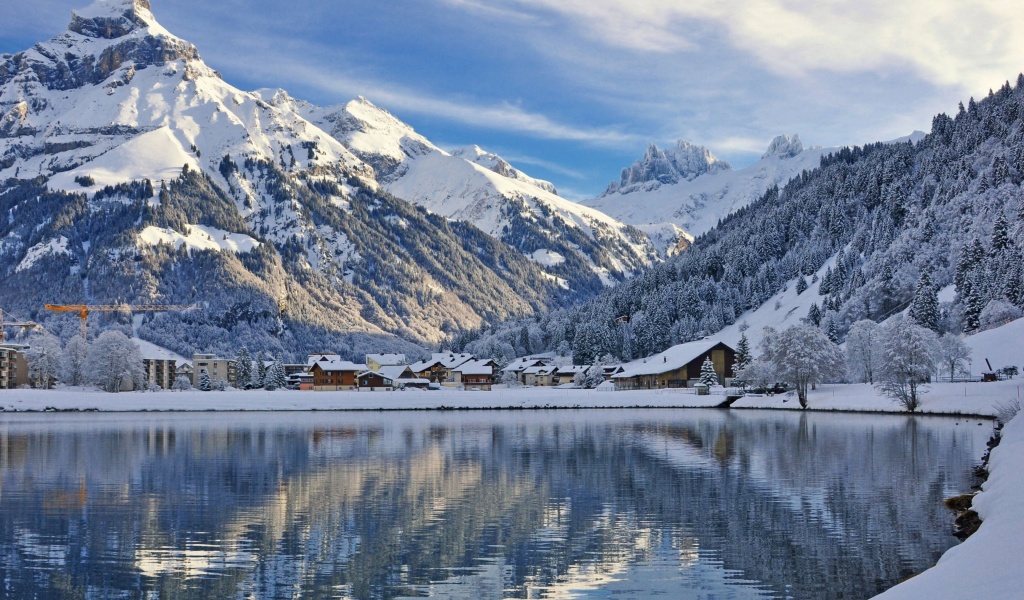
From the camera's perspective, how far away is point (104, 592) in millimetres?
22391

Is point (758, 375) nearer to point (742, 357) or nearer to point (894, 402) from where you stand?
point (742, 357)

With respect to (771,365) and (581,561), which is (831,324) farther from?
(581,561)

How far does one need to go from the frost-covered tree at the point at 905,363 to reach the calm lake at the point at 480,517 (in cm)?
2806

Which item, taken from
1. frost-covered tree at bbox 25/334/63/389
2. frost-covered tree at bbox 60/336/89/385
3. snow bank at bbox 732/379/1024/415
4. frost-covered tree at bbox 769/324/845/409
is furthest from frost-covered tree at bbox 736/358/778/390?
frost-covered tree at bbox 25/334/63/389

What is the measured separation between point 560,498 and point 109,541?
1646cm

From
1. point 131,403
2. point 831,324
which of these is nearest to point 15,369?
point 131,403

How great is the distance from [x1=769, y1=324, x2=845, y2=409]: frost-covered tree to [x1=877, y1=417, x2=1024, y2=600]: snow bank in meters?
77.9

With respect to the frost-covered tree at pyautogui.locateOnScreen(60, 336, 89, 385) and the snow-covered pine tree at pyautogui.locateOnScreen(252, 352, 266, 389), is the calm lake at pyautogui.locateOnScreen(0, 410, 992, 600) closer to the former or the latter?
the frost-covered tree at pyautogui.locateOnScreen(60, 336, 89, 385)

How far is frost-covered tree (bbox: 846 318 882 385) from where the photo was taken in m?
125

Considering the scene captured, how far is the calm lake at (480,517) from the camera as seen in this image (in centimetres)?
2328

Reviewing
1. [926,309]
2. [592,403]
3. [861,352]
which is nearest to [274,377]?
[592,403]

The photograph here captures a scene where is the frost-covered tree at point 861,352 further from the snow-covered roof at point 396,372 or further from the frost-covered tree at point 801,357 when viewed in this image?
the snow-covered roof at point 396,372

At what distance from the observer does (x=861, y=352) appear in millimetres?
127312

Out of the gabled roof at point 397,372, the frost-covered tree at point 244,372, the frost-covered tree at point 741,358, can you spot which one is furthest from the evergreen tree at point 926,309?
the frost-covered tree at point 244,372
